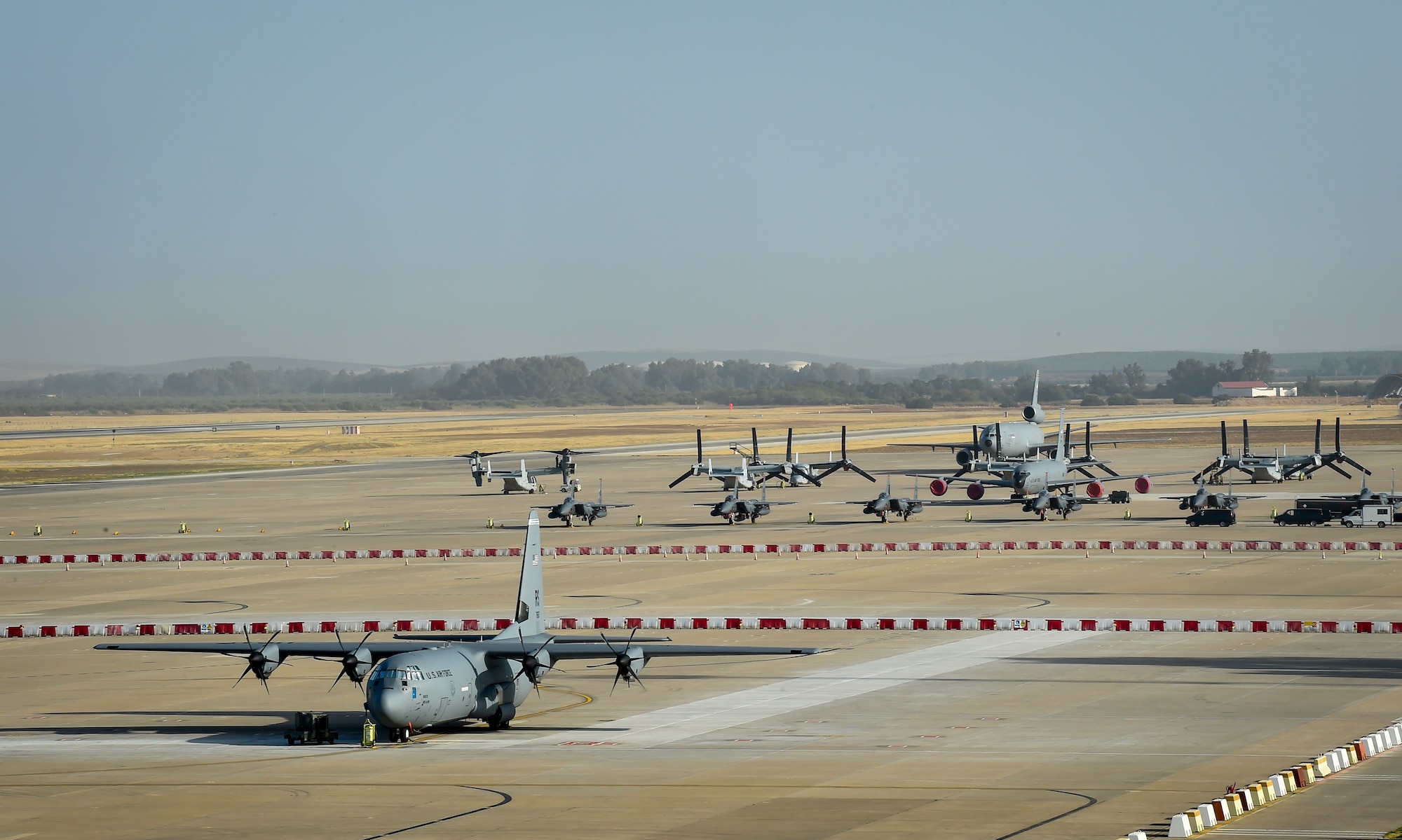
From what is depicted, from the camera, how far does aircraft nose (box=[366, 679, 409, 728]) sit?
3095cm

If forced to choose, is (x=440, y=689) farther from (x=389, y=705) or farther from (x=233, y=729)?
(x=233, y=729)

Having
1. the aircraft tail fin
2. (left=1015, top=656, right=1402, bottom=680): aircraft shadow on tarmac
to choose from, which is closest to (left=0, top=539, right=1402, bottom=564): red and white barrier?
(left=1015, top=656, right=1402, bottom=680): aircraft shadow on tarmac

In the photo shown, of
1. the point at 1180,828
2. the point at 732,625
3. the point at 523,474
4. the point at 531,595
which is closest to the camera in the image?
the point at 1180,828

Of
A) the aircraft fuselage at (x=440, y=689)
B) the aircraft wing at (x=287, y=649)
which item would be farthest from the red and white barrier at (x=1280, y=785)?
the aircraft wing at (x=287, y=649)

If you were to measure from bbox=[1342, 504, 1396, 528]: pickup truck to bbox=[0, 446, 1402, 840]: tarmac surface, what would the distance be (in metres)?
3.66

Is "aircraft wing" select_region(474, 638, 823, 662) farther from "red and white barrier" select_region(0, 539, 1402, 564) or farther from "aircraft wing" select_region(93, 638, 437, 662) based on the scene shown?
"red and white barrier" select_region(0, 539, 1402, 564)

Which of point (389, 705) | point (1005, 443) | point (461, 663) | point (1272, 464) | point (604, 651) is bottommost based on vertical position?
point (389, 705)

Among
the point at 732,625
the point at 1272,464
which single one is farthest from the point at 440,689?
the point at 1272,464

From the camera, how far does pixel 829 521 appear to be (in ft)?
281

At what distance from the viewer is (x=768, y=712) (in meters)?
35.8

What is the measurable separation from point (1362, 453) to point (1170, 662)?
107m

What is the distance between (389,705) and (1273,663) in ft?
75.4

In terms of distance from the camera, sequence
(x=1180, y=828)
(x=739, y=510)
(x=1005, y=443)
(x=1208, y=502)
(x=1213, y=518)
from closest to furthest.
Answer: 1. (x=1180, y=828)
2. (x=1213, y=518)
3. (x=1208, y=502)
4. (x=739, y=510)
5. (x=1005, y=443)

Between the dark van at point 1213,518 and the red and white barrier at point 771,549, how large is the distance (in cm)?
642
